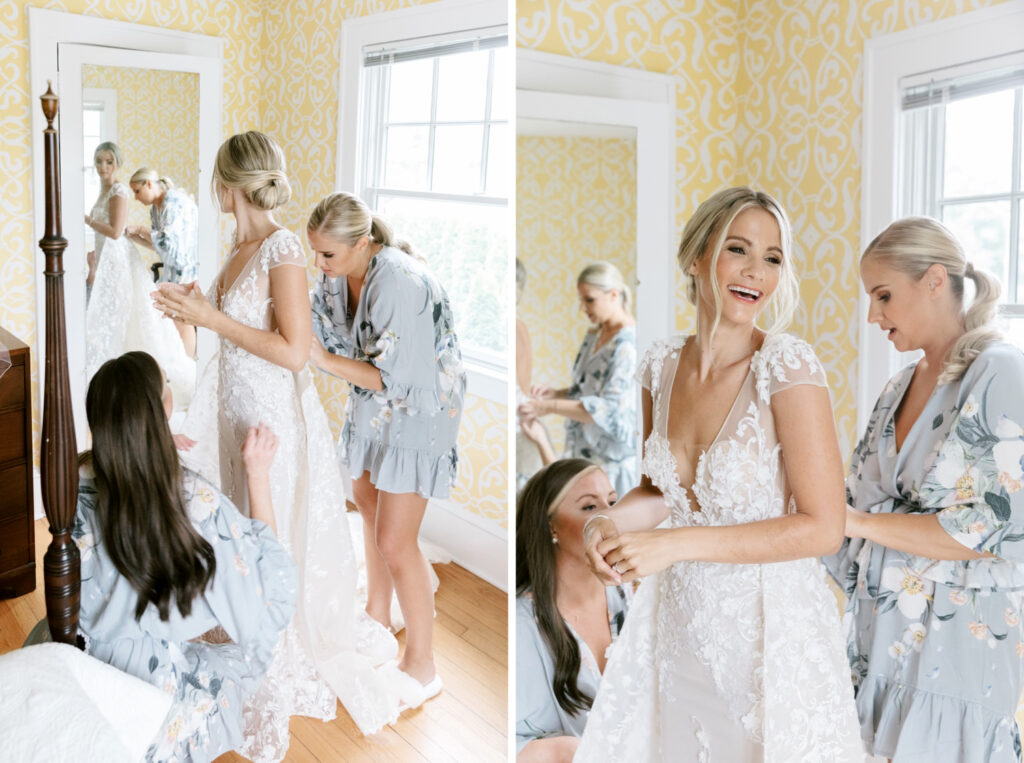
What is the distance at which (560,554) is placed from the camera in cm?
156

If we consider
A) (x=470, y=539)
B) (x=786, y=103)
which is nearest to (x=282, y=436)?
(x=470, y=539)

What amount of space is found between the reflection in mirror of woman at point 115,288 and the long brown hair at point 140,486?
2cm

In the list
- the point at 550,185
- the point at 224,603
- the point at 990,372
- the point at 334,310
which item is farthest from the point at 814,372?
the point at 224,603

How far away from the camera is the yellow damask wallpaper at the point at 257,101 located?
1199 mm

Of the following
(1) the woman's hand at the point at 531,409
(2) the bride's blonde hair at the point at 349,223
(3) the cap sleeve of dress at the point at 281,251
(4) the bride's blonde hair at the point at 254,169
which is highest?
(4) the bride's blonde hair at the point at 254,169

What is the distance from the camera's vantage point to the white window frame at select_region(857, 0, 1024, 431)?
42.1 inches

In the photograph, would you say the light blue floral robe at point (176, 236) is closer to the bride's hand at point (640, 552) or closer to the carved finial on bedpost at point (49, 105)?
the carved finial on bedpost at point (49, 105)

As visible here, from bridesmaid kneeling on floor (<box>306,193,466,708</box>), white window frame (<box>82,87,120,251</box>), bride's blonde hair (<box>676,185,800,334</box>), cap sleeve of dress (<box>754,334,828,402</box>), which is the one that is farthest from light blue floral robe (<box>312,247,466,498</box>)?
cap sleeve of dress (<box>754,334,828,402</box>)

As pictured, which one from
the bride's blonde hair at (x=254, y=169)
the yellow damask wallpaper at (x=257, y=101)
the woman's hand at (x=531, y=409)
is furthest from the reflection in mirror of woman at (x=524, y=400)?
the bride's blonde hair at (x=254, y=169)

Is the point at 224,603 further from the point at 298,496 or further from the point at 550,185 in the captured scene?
the point at 550,185

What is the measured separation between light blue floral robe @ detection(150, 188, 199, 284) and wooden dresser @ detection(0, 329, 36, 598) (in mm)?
239

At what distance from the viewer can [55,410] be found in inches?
47.3

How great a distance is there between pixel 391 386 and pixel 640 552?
62 cm

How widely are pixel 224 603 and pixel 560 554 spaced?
0.60 metres
